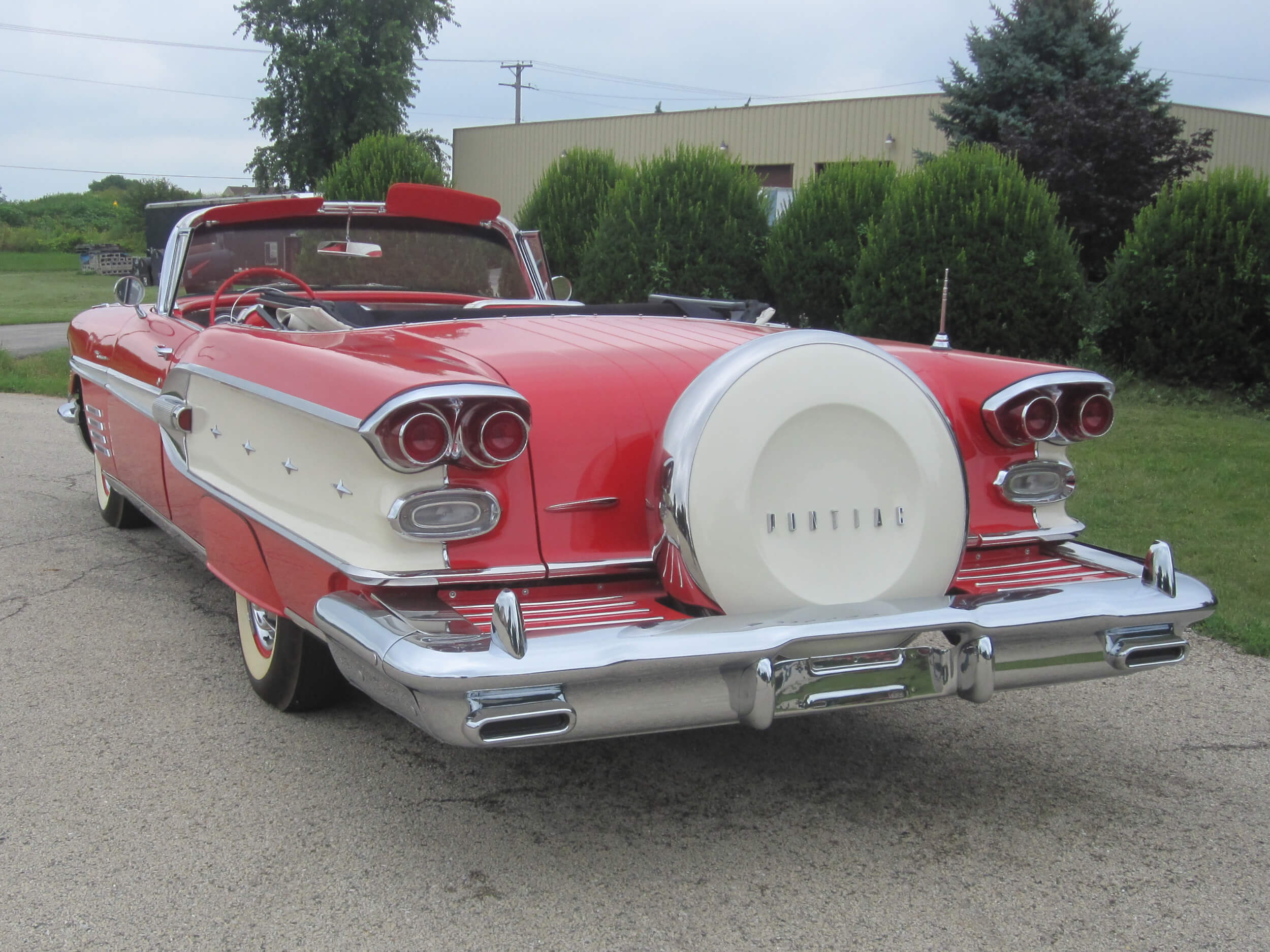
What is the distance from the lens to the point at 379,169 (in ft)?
55.4

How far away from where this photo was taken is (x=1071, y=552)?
9.64 feet

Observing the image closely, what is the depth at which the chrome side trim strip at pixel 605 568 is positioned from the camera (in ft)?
8.11

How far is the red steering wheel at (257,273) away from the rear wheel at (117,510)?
154cm

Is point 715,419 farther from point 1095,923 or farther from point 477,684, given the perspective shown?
point 1095,923

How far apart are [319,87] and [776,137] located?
16316 mm

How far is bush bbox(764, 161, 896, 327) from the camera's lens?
11.4 metres

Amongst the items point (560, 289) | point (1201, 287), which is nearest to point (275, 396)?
point (560, 289)

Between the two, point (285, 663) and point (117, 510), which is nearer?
point (285, 663)

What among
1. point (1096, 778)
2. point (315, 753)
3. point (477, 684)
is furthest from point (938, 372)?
point (315, 753)

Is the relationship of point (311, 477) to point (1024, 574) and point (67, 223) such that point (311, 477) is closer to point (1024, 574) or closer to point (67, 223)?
point (1024, 574)

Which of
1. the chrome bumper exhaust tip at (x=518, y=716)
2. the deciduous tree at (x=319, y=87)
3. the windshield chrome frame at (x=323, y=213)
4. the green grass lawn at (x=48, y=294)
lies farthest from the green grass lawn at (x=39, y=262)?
the chrome bumper exhaust tip at (x=518, y=716)

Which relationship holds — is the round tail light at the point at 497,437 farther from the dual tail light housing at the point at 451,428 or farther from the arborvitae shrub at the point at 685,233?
the arborvitae shrub at the point at 685,233

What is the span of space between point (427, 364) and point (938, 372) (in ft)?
4.38

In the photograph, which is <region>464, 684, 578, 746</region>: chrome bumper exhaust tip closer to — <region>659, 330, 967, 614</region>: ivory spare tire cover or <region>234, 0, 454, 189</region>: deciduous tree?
<region>659, 330, 967, 614</region>: ivory spare tire cover
